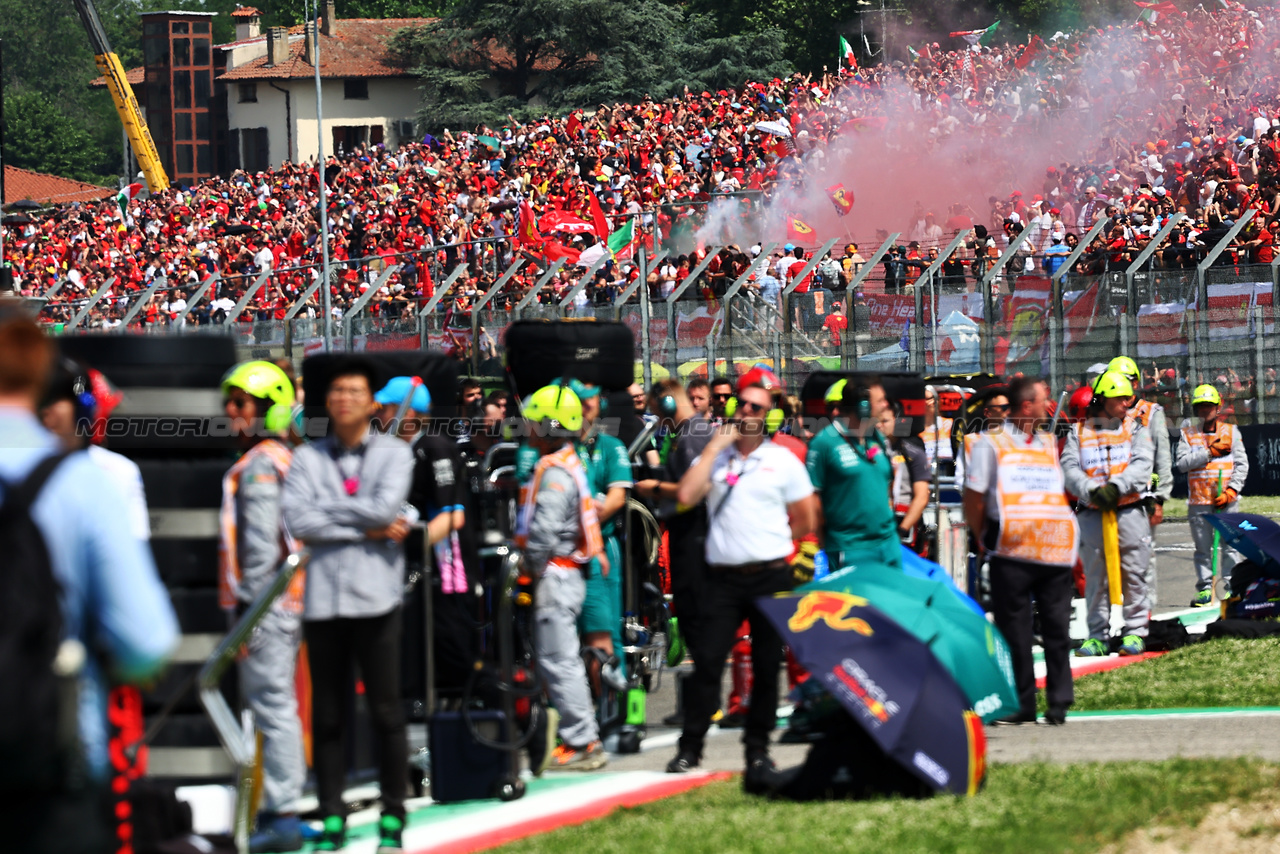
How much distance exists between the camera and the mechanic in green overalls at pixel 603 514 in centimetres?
856

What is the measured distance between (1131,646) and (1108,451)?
1.26 meters

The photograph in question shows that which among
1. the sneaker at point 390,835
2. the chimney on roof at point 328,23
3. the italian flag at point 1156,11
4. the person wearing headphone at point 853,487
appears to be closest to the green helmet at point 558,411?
the person wearing headphone at point 853,487

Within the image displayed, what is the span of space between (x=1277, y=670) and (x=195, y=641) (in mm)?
6377

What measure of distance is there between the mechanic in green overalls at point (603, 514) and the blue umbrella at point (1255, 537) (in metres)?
4.94

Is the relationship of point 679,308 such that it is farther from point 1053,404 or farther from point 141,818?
point 141,818

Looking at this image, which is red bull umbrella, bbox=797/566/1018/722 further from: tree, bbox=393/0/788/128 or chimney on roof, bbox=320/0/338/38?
chimney on roof, bbox=320/0/338/38

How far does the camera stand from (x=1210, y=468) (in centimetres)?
1361

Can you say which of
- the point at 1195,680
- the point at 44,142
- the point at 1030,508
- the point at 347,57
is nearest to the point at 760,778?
the point at 1030,508

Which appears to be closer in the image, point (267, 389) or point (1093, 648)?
point (267, 389)

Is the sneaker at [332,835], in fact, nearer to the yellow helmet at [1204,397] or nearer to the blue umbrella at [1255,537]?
the blue umbrella at [1255,537]

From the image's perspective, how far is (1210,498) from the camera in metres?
13.7

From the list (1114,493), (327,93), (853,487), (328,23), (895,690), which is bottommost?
(895,690)

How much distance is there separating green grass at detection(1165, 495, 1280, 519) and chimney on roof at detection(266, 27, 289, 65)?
7268cm

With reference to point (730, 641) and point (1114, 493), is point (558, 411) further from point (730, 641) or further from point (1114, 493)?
point (1114, 493)
